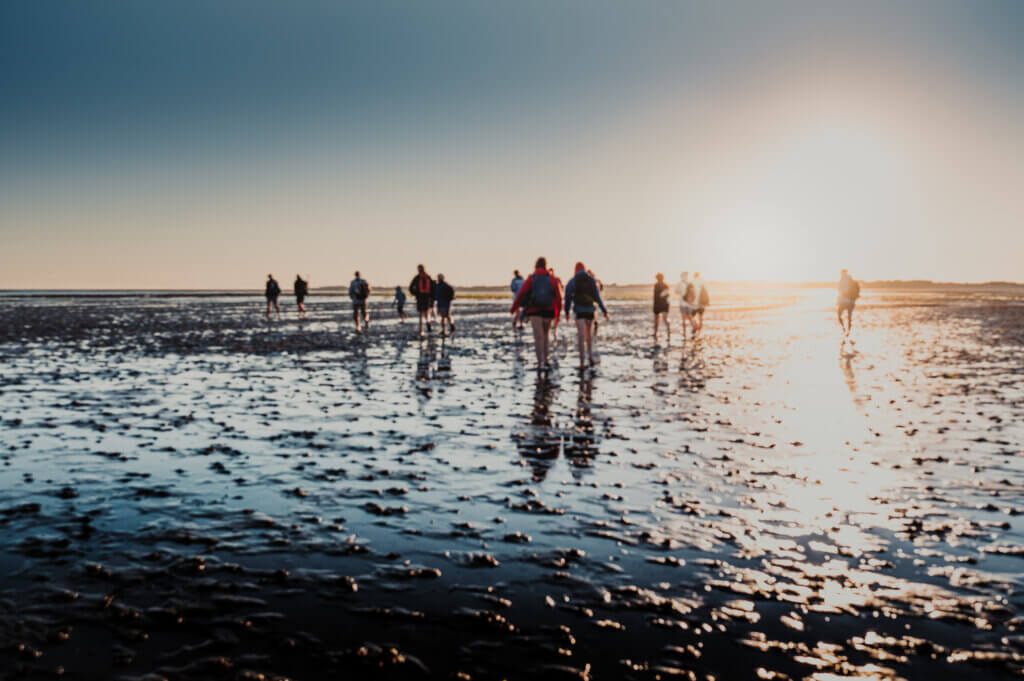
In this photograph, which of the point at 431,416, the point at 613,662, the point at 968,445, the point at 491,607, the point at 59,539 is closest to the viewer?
the point at 613,662

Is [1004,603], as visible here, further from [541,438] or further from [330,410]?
[330,410]

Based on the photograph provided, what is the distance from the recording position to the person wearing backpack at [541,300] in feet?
66.6

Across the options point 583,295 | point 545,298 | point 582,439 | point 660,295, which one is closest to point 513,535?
point 582,439

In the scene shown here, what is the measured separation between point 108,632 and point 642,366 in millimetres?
18614

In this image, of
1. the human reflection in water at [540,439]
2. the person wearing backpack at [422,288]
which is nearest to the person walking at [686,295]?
the person wearing backpack at [422,288]

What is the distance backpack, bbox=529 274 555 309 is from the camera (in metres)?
20.3

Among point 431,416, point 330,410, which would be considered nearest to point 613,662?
point 431,416

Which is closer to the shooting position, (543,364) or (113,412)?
(113,412)

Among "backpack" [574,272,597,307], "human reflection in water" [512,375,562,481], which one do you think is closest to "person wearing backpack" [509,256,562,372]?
"backpack" [574,272,597,307]

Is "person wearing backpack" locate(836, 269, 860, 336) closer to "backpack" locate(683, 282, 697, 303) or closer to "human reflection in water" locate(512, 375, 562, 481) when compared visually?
"backpack" locate(683, 282, 697, 303)

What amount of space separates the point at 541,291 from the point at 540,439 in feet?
31.1

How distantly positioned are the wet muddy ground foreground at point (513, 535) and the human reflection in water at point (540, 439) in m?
Answer: 0.07

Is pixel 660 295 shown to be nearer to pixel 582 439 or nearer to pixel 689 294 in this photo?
pixel 689 294

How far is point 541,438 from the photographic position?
11.5 m
